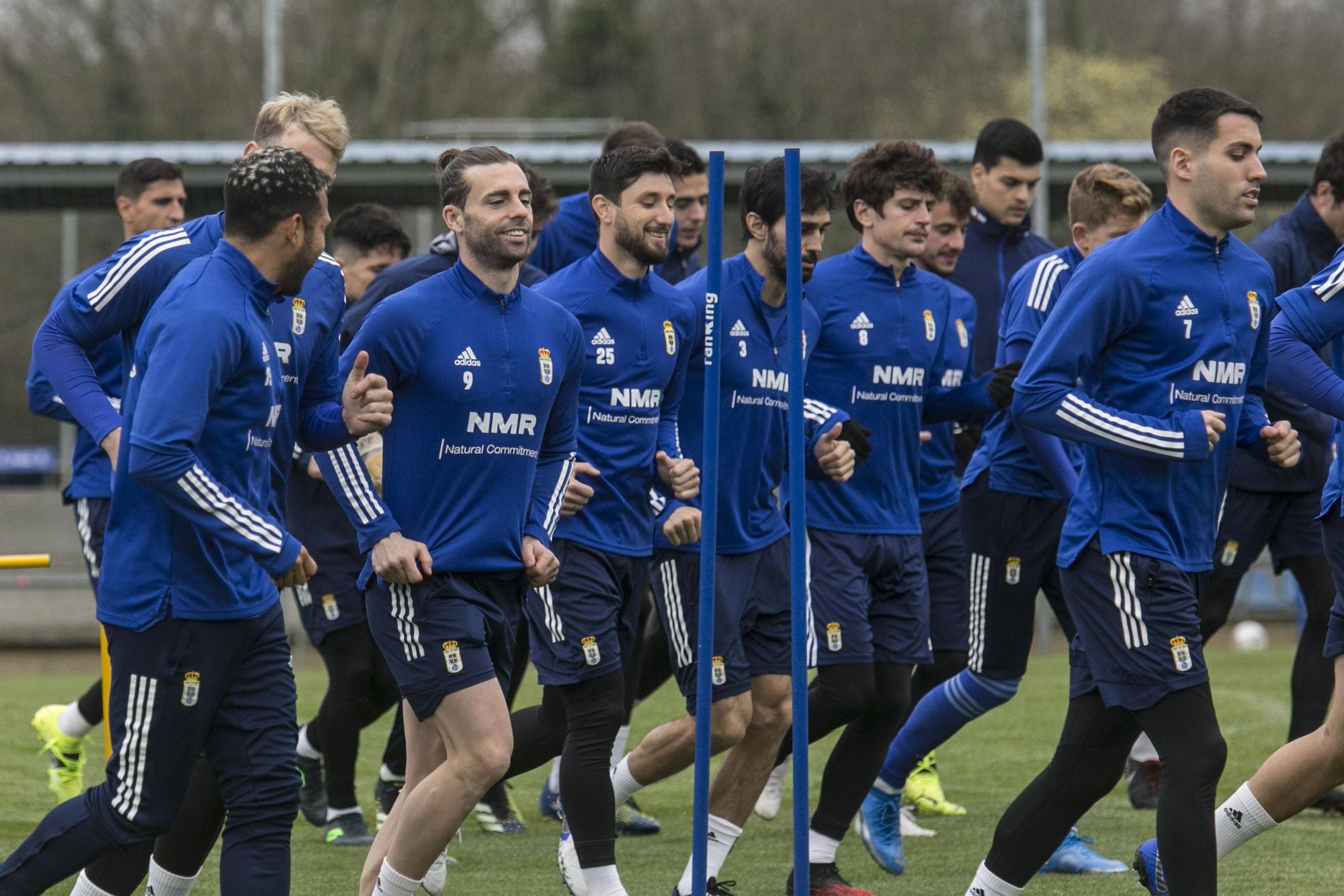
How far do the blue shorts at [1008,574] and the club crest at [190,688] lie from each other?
131 inches

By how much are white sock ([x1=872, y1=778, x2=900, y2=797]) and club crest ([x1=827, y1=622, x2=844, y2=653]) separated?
34.3 inches

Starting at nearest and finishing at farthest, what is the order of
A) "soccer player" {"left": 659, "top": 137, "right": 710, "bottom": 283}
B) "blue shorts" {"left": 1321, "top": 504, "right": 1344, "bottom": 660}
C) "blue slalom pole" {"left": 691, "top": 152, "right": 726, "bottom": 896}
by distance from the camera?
"blue slalom pole" {"left": 691, "top": 152, "right": 726, "bottom": 896}
"blue shorts" {"left": 1321, "top": 504, "right": 1344, "bottom": 660}
"soccer player" {"left": 659, "top": 137, "right": 710, "bottom": 283}

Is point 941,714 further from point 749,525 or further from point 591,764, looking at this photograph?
point 591,764

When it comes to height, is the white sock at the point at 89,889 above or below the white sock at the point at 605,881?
above

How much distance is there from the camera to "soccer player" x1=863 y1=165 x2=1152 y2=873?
21.6 feet

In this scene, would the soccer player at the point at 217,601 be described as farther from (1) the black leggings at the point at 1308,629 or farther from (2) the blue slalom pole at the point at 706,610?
(1) the black leggings at the point at 1308,629

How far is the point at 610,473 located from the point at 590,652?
22.8 inches

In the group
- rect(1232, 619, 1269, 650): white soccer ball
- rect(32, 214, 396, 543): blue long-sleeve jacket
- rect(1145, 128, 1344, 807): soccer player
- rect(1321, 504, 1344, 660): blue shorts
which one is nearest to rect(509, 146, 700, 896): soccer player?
rect(32, 214, 396, 543): blue long-sleeve jacket

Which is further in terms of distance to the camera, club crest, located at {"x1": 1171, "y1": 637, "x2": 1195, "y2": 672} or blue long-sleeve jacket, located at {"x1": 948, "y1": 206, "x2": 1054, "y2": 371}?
blue long-sleeve jacket, located at {"x1": 948, "y1": 206, "x2": 1054, "y2": 371}

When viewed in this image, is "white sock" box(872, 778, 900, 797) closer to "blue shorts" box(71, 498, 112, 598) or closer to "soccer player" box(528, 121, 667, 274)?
"soccer player" box(528, 121, 667, 274)

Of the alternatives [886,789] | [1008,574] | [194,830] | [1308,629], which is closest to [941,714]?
[886,789]

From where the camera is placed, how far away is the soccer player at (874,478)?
6.03m

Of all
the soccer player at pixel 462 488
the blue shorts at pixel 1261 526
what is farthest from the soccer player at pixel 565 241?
the soccer player at pixel 462 488

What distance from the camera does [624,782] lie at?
20.9ft
